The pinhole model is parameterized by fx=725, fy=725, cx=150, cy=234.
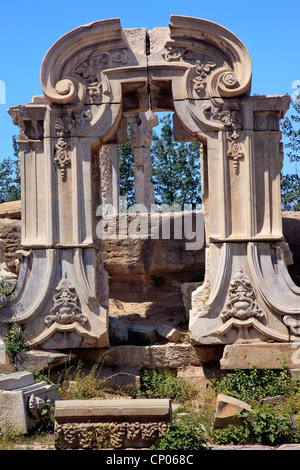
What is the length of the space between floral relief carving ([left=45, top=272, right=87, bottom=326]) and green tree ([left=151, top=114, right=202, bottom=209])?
45.4 ft

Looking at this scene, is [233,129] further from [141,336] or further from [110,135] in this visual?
[141,336]

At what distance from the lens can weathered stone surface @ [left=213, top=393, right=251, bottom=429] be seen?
809cm

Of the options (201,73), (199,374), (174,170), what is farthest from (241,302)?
(174,170)

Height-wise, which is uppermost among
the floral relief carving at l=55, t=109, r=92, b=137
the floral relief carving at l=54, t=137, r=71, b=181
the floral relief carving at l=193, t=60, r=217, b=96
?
the floral relief carving at l=193, t=60, r=217, b=96

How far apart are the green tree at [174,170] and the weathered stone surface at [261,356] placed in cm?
1416

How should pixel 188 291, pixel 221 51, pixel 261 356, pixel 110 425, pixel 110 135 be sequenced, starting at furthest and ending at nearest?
1. pixel 188 291
2. pixel 110 135
3. pixel 221 51
4. pixel 261 356
5. pixel 110 425

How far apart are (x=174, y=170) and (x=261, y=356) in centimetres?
1511

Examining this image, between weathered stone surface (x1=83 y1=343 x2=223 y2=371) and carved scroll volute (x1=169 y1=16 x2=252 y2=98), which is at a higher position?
carved scroll volute (x1=169 y1=16 x2=252 y2=98)

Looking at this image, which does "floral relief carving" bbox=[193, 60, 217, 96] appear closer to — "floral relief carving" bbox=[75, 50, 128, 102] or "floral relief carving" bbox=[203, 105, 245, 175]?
"floral relief carving" bbox=[203, 105, 245, 175]

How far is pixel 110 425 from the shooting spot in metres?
7.77

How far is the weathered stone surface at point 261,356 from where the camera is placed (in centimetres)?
994

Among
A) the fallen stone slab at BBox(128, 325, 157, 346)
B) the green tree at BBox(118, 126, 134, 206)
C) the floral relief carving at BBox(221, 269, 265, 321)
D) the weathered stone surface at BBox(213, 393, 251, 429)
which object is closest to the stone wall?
the fallen stone slab at BBox(128, 325, 157, 346)
